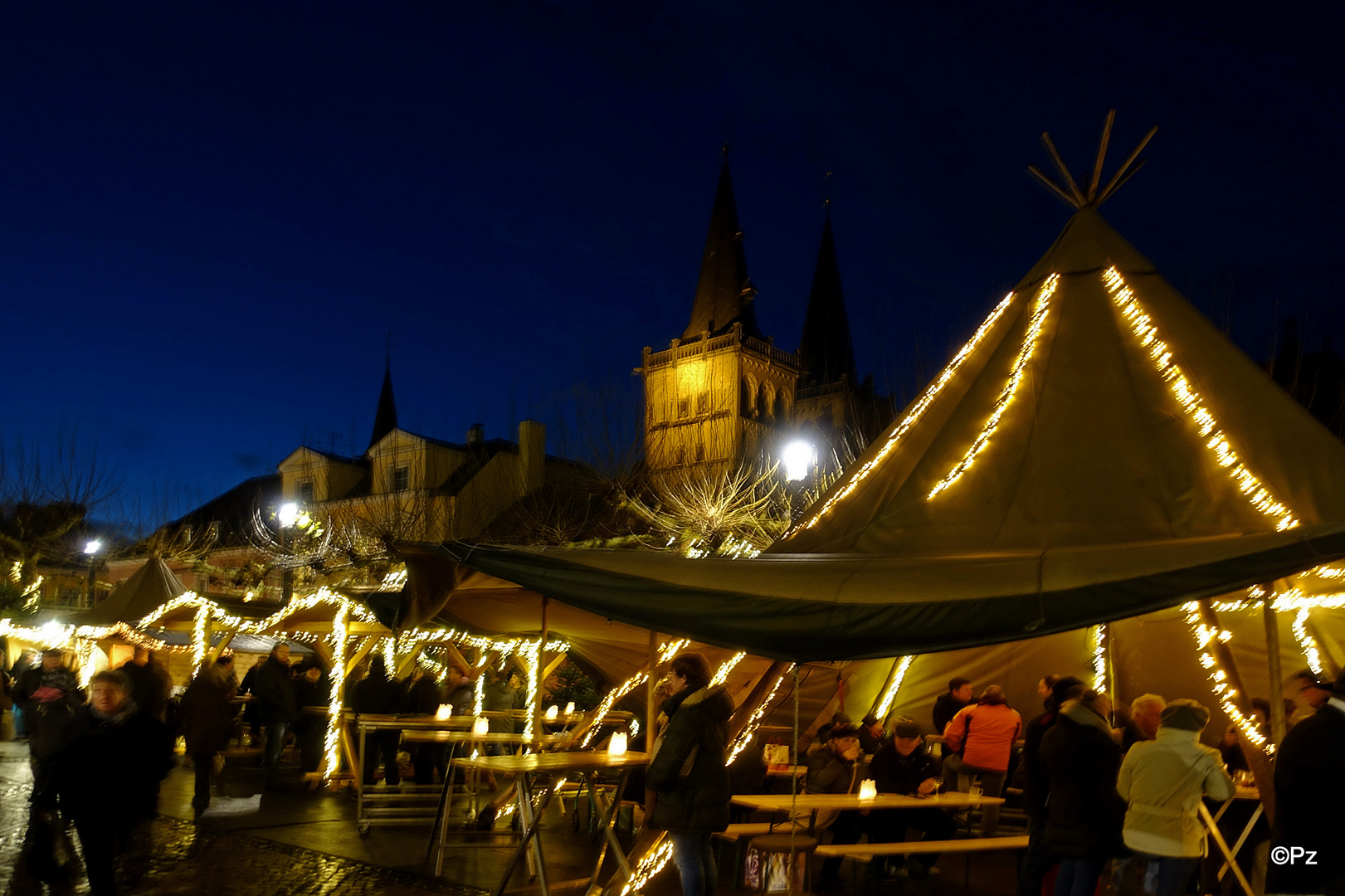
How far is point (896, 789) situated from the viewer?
761 centimetres

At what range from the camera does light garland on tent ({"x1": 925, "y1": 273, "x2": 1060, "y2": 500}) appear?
23.4ft

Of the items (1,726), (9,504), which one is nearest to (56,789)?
(1,726)

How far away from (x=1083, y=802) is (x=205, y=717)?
7998 millimetres

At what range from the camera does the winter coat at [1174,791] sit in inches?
189

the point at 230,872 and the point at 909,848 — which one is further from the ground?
the point at 909,848

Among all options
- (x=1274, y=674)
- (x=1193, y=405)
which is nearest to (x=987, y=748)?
(x=1193, y=405)

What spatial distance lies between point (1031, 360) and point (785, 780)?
13.3ft

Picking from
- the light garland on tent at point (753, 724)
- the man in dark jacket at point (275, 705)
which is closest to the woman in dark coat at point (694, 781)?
the light garland on tent at point (753, 724)

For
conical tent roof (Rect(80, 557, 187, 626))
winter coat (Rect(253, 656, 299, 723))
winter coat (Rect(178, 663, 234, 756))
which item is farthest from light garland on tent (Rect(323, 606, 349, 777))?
conical tent roof (Rect(80, 557, 187, 626))

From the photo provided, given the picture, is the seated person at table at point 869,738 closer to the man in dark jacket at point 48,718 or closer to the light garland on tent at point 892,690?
the light garland on tent at point 892,690

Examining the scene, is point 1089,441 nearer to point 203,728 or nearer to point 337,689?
point 203,728

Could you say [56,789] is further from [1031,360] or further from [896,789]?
[1031,360]

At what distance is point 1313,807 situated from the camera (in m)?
4.14

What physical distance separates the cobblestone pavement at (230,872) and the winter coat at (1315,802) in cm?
482
